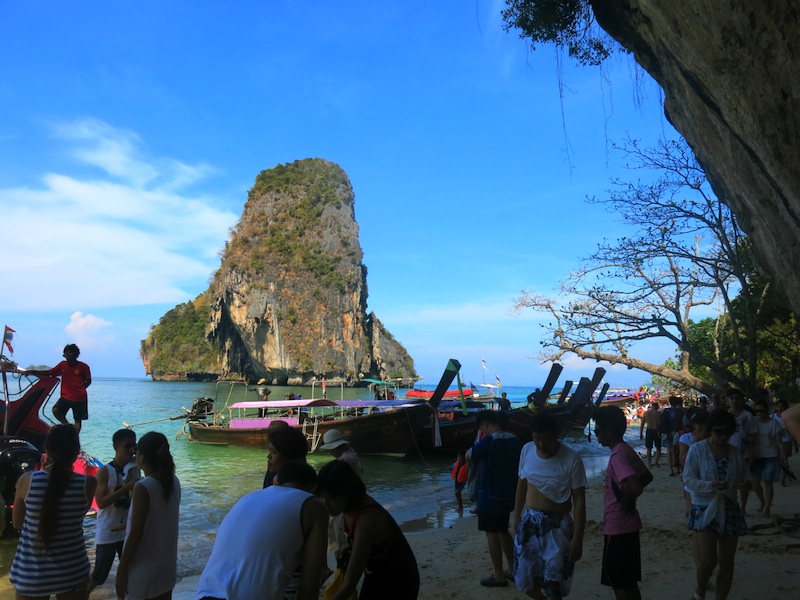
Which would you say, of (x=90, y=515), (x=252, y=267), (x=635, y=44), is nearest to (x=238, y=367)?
(x=252, y=267)

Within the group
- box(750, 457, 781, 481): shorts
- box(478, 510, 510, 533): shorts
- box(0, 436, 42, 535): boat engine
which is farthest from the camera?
box(0, 436, 42, 535): boat engine

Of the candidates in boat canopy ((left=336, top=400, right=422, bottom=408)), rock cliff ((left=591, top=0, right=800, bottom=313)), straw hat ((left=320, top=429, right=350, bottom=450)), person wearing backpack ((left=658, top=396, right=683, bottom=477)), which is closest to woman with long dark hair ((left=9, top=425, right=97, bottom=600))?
straw hat ((left=320, top=429, right=350, bottom=450))

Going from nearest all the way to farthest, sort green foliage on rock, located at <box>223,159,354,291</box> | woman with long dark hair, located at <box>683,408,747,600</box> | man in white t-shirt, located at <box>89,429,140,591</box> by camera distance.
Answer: woman with long dark hair, located at <box>683,408,747,600</box> → man in white t-shirt, located at <box>89,429,140,591</box> → green foliage on rock, located at <box>223,159,354,291</box>

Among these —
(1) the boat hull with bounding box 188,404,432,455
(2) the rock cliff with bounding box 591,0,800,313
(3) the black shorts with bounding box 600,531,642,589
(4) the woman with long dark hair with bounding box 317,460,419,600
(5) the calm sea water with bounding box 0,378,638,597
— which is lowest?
(5) the calm sea water with bounding box 0,378,638,597

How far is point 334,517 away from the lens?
4.06 m

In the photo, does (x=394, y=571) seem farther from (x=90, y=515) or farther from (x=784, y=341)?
(x=784, y=341)

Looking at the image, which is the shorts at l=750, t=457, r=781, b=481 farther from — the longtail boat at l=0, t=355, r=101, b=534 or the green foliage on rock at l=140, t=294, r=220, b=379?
the green foliage on rock at l=140, t=294, r=220, b=379

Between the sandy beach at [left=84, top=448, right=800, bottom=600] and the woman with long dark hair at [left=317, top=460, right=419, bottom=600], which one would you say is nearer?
the woman with long dark hair at [left=317, top=460, right=419, bottom=600]

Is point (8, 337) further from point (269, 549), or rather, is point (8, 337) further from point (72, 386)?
point (269, 549)

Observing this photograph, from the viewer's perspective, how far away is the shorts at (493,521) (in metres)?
5.18

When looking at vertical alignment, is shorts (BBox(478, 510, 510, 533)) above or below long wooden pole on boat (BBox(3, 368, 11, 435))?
below

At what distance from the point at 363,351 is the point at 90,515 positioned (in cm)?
7774

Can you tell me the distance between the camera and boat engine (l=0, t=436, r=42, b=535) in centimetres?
830

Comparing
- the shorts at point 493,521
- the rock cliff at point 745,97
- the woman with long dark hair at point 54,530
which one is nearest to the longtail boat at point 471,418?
the rock cliff at point 745,97
